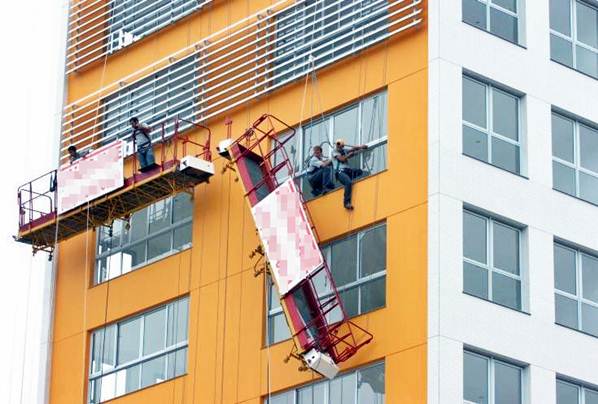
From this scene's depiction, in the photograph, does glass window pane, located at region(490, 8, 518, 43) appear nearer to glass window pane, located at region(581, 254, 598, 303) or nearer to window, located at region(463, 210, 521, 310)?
window, located at region(463, 210, 521, 310)

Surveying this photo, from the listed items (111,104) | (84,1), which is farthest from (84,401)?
(84,1)

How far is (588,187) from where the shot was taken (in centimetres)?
4969

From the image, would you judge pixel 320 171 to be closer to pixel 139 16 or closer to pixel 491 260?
pixel 491 260

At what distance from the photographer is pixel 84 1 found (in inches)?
2363

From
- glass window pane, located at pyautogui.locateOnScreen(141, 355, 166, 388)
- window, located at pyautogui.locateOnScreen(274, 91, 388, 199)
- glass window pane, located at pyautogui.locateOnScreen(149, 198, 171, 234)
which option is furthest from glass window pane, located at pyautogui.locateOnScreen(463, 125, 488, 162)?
glass window pane, located at pyautogui.locateOnScreen(141, 355, 166, 388)

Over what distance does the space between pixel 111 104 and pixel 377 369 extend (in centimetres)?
1529

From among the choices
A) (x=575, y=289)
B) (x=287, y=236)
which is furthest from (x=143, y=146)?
(x=575, y=289)

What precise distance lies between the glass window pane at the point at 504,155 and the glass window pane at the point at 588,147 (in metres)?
2.38

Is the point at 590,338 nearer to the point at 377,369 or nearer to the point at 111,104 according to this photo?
the point at 377,369

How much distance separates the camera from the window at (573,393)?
153 feet

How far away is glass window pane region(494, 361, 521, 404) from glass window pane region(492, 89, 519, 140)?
6.02 metres

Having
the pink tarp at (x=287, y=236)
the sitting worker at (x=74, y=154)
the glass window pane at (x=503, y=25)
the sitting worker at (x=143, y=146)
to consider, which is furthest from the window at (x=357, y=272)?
the sitting worker at (x=74, y=154)

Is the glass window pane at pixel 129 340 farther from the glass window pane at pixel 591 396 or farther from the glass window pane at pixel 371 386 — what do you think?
the glass window pane at pixel 591 396

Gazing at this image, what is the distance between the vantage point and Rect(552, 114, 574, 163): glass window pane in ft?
162
